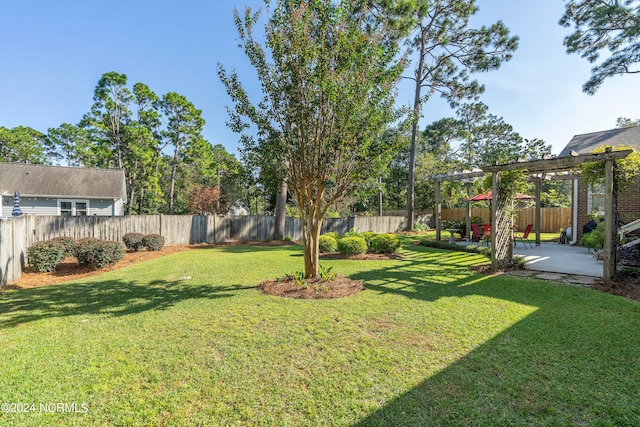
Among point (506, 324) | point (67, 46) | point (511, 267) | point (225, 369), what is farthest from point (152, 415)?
point (67, 46)

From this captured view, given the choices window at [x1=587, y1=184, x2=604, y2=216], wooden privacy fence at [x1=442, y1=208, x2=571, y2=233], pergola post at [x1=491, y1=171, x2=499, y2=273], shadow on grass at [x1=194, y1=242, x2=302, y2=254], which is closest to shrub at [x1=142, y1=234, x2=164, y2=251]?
shadow on grass at [x1=194, y1=242, x2=302, y2=254]

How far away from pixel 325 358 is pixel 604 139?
16084mm

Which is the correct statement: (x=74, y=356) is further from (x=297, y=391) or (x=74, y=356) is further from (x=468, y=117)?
(x=468, y=117)

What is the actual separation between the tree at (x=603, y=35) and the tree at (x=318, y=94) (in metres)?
14.2

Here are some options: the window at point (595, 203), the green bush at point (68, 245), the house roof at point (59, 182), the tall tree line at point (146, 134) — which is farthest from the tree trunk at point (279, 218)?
the window at point (595, 203)

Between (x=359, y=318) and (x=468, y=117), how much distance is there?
92.9 ft

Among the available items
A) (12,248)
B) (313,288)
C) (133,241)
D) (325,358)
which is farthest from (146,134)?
(325,358)

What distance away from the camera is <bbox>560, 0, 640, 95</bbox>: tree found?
12336mm

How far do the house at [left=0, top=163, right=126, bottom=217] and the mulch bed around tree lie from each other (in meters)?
16.9

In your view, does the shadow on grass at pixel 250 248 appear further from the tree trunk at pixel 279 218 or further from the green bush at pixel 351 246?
the green bush at pixel 351 246

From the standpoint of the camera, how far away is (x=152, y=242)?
10766mm

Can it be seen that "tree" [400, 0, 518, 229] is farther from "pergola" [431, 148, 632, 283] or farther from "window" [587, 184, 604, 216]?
"pergola" [431, 148, 632, 283]

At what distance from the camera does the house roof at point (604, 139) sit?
36.7 ft

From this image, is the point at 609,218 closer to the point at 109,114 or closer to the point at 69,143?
the point at 109,114
